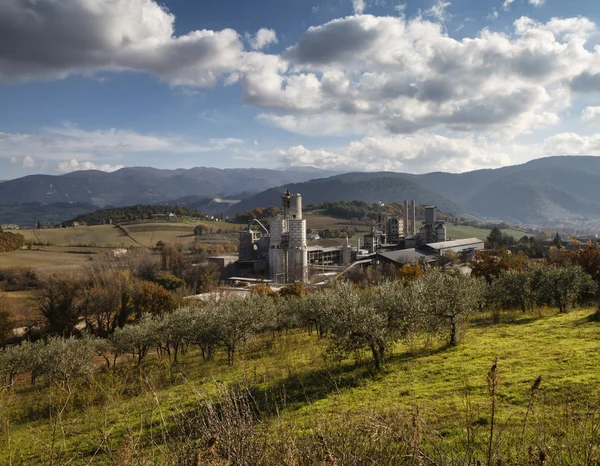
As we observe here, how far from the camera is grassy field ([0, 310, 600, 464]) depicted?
913cm

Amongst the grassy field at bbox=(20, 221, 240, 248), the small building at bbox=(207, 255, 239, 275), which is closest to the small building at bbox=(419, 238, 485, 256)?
the small building at bbox=(207, 255, 239, 275)

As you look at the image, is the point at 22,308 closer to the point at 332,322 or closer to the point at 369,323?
the point at 332,322

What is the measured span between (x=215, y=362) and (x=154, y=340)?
207 inches

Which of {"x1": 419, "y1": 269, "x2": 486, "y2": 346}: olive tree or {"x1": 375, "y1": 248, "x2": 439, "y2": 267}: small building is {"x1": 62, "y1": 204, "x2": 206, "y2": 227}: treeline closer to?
{"x1": 375, "y1": 248, "x2": 439, "y2": 267}: small building

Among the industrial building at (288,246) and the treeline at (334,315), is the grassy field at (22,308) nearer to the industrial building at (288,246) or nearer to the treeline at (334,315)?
the treeline at (334,315)

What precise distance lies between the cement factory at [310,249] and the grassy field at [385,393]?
133 ft

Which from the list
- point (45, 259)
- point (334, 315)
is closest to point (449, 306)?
point (334, 315)

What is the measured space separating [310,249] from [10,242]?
6248cm

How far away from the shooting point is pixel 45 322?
41.0 m

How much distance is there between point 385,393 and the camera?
12992 mm

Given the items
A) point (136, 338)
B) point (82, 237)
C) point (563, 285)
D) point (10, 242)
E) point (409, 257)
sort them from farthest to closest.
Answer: point (82, 237) → point (10, 242) → point (409, 257) → point (563, 285) → point (136, 338)

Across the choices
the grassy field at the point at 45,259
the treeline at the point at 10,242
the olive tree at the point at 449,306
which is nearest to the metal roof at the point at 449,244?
the olive tree at the point at 449,306

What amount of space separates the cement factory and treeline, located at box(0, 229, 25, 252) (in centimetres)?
4824

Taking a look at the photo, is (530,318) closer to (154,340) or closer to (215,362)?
(215,362)
